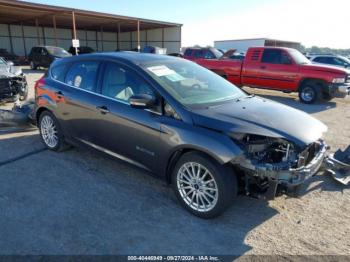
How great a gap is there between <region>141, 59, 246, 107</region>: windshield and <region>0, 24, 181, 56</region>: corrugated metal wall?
32.6 m

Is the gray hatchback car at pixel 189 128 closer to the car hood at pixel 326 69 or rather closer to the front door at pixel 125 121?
the front door at pixel 125 121

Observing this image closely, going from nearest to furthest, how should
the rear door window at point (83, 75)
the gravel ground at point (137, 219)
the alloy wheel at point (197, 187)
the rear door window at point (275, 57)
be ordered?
the gravel ground at point (137, 219) → the alloy wheel at point (197, 187) → the rear door window at point (83, 75) → the rear door window at point (275, 57)

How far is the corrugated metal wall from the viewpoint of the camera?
34.3 m

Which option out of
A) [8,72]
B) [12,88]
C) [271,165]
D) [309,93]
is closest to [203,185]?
[271,165]

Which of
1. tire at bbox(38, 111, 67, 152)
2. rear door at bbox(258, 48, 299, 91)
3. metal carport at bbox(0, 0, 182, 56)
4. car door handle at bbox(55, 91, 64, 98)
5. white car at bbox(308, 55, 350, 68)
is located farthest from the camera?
metal carport at bbox(0, 0, 182, 56)

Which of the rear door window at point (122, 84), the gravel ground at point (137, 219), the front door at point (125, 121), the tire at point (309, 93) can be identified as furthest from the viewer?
the tire at point (309, 93)

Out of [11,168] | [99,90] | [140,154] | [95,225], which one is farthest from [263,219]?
[11,168]

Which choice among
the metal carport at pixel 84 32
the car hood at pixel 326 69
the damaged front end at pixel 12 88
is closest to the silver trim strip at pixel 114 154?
the damaged front end at pixel 12 88

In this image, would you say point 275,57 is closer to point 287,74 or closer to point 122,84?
point 287,74

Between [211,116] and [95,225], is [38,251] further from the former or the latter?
[211,116]

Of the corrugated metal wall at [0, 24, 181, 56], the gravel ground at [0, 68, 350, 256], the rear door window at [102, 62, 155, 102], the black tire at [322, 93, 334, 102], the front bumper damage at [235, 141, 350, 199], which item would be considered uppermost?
the corrugated metal wall at [0, 24, 181, 56]

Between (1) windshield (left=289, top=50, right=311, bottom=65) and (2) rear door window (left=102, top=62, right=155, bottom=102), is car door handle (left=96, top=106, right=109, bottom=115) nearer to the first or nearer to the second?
(2) rear door window (left=102, top=62, right=155, bottom=102)

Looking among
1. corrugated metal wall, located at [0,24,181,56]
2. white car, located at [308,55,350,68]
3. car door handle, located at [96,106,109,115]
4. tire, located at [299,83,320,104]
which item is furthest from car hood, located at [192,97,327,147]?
corrugated metal wall, located at [0,24,181,56]

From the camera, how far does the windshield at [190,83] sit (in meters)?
3.57
